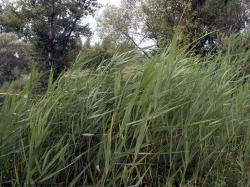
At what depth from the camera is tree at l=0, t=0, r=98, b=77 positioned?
25.4 m

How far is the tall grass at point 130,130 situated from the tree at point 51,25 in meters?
22.2

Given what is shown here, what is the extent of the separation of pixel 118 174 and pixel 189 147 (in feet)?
1.80

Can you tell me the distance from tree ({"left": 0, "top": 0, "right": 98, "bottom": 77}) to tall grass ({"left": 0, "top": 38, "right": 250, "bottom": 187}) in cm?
2215

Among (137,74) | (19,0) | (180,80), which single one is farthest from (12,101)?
(19,0)

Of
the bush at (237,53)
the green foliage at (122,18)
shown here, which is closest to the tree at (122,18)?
the green foliage at (122,18)

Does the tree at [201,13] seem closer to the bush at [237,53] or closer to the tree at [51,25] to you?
the tree at [51,25]

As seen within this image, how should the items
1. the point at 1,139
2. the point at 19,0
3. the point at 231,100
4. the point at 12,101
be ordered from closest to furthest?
the point at 1,139
the point at 12,101
the point at 231,100
the point at 19,0

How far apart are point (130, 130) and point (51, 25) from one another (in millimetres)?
23548

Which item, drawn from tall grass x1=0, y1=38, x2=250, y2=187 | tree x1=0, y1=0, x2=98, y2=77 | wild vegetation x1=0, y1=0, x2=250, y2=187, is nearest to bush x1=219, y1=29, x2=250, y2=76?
wild vegetation x1=0, y1=0, x2=250, y2=187

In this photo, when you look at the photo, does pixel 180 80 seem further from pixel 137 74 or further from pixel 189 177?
pixel 189 177

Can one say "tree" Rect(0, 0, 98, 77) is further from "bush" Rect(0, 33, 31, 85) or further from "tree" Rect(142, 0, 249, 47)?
"tree" Rect(142, 0, 249, 47)

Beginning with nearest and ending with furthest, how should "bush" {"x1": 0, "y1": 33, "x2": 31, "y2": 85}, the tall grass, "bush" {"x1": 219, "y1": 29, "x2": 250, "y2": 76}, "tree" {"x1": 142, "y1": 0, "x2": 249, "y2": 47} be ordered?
the tall grass
"bush" {"x1": 219, "y1": 29, "x2": 250, "y2": 76}
"tree" {"x1": 142, "y1": 0, "x2": 249, "y2": 47}
"bush" {"x1": 0, "y1": 33, "x2": 31, "y2": 85}

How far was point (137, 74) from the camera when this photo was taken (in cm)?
308

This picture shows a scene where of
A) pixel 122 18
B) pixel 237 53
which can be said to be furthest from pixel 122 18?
pixel 237 53
